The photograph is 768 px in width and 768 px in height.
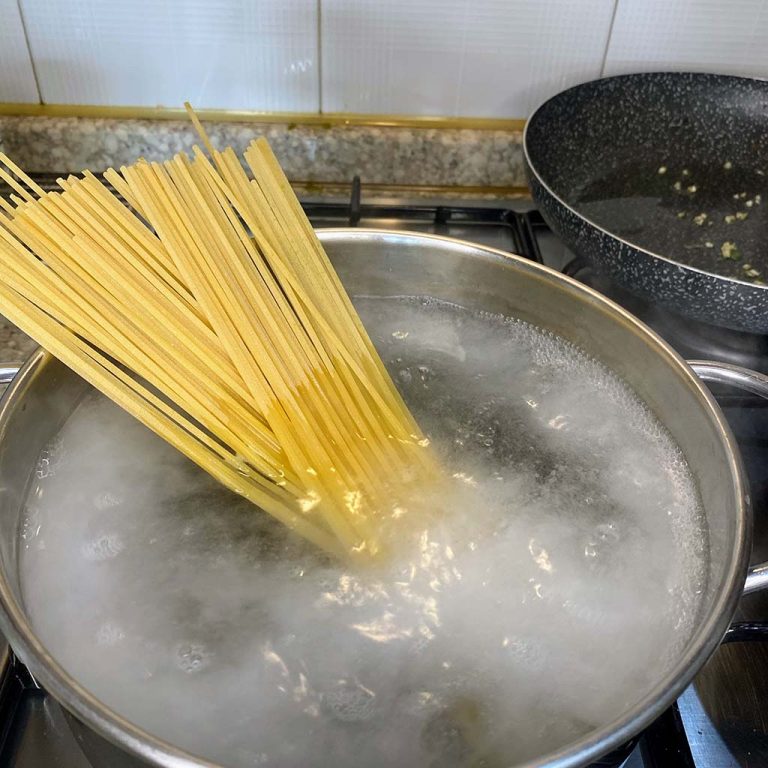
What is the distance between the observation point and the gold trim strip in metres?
1.09

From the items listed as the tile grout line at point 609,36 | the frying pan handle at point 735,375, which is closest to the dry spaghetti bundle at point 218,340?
the frying pan handle at point 735,375

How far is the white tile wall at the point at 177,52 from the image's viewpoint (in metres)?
1.00

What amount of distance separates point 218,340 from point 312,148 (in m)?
0.56

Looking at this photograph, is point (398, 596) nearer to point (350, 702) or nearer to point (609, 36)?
point (350, 702)

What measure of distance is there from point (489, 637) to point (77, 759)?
330 millimetres

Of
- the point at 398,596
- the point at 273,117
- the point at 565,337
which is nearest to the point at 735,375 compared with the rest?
the point at 565,337

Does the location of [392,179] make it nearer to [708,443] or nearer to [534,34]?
[534,34]

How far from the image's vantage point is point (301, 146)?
1.11m

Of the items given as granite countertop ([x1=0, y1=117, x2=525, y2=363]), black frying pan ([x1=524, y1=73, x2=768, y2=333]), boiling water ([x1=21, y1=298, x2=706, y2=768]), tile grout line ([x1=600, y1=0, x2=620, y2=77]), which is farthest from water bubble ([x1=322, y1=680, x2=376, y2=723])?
tile grout line ([x1=600, y1=0, x2=620, y2=77])

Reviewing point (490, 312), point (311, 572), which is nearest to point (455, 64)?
point (490, 312)

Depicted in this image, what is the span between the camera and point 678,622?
23.3 inches

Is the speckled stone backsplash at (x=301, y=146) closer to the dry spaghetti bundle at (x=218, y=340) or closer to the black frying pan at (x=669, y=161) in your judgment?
the black frying pan at (x=669, y=161)

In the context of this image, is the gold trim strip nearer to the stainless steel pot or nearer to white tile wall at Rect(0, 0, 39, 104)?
white tile wall at Rect(0, 0, 39, 104)

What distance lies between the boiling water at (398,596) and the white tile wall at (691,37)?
0.56 meters
